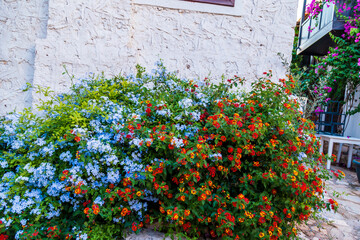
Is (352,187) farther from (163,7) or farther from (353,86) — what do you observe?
(163,7)

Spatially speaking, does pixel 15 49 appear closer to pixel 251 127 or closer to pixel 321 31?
pixel 251 127

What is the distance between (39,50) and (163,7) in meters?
1.59

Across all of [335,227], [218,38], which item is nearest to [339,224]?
[335,227]

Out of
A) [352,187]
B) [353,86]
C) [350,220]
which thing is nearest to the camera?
[350,220]

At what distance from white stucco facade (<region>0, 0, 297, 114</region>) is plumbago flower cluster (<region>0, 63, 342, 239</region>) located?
42.8 inches

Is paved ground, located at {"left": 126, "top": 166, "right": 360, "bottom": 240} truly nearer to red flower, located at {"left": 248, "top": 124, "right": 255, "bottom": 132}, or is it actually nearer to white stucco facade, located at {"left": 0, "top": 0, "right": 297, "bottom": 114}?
red flower, located at {"left": 248, "top": 124, "right": 255, "bottom": 132}

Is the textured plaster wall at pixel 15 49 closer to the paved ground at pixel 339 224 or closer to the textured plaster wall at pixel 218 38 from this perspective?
the textured plaster wall at pixel 218 38

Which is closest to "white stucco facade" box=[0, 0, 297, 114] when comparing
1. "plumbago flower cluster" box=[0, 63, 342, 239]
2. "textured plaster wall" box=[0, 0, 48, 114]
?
"textured plaster wall" box=[0, 0, 48, 114]

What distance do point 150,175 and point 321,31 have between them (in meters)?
7.33

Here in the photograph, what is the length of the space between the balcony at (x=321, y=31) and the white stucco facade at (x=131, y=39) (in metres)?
3.79

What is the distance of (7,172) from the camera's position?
1648 mm

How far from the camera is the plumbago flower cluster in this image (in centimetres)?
145

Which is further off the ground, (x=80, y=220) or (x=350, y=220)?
(x=80, y=220)

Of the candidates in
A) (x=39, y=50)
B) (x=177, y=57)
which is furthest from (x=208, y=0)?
(x=39, y=50)
